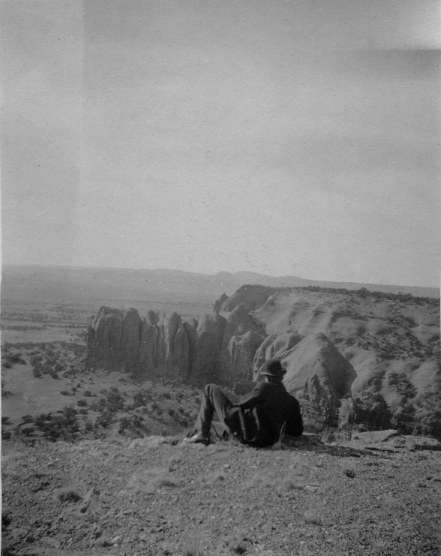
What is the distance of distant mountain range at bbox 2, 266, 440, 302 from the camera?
552 centimetres

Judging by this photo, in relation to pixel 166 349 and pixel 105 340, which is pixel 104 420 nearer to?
pixel 105 340

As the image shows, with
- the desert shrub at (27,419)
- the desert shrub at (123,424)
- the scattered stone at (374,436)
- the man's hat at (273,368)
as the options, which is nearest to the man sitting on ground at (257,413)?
the man's hat at (273,368)

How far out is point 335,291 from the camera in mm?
6230

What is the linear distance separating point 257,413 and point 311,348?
3.59ft

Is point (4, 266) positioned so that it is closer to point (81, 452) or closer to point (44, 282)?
point (44, 282)

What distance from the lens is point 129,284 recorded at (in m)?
5.78

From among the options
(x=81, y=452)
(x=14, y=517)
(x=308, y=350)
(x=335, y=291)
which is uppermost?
(x=335, y=291)

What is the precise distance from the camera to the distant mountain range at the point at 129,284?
5520mm

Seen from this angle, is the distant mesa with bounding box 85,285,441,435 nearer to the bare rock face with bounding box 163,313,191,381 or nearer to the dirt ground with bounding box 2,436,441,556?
the bare rock face with bounding box 163,313,191,381

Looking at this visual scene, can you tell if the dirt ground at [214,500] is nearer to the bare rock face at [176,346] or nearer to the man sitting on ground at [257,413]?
the man sitting on ground at [257,413]

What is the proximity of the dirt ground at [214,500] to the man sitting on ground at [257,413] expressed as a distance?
0.48ft

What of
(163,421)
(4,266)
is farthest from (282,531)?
(4,266)

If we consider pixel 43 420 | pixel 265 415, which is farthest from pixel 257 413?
pixel 43 420

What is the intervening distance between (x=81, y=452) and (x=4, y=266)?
7.00ft
